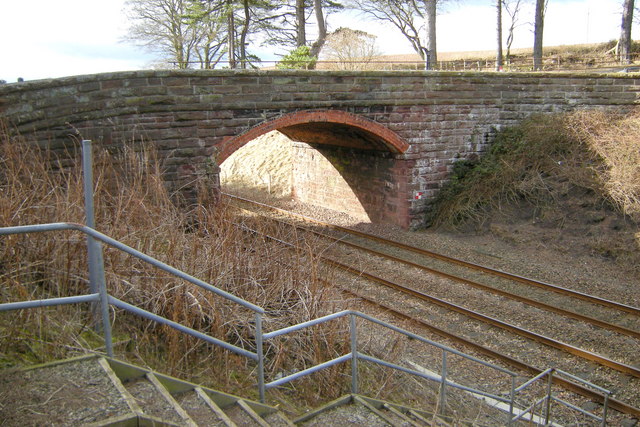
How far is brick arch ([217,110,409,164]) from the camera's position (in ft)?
38.6

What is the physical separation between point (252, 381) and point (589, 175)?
11.9 meters

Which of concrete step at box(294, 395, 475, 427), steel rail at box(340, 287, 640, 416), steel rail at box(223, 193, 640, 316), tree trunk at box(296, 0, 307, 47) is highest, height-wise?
tree trunk at box(296, 0, 307, 47)

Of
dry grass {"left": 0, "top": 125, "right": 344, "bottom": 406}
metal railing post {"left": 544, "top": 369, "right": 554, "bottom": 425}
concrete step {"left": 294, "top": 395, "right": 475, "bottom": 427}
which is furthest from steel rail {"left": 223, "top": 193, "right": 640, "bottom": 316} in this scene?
concrete step {"left": 294, "top": 395, "right": 475, "bottom": 427}

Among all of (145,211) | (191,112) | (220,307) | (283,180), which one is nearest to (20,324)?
(220,307)

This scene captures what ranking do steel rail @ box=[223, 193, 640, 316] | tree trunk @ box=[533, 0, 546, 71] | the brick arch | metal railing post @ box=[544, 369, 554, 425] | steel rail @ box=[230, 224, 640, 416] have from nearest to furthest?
1. metal railing post @ box=[544, 369, 554, 425]
2. steel rail @ box=[230, 224, 640, 416]
3. steel rail @ box=[223, 193, 640, 316]
4. the brick arch
5. tree trunk @ box=[533, 0, 546, 71]

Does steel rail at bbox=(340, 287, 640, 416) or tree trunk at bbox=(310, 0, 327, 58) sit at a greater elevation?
tree trunk at bbox=(310, 0, 327, 58)

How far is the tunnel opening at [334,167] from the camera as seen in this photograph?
13.3m

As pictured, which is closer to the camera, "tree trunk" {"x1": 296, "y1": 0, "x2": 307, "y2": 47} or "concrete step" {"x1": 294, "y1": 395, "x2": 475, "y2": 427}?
"concrete step" {"x1": 294, "y1": 395, "x2": 475, "y2": 427}

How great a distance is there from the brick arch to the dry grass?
470 cm

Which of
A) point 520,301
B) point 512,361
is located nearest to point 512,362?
point 512,361

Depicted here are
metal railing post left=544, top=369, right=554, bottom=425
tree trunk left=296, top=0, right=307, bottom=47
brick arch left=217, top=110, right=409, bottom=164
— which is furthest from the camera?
tree trunk left=296, top=0, right=307, bottom=47

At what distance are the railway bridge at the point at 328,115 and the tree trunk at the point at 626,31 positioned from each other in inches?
450

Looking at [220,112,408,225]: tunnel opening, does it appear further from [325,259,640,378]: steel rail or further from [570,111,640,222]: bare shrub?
[570,111,640,222]: bare shrub

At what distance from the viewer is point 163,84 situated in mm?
10711
